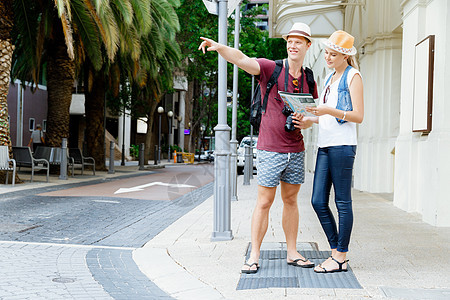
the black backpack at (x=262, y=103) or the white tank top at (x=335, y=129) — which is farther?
the black backpack at (x=262, y=103)

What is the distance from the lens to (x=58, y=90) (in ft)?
59.7

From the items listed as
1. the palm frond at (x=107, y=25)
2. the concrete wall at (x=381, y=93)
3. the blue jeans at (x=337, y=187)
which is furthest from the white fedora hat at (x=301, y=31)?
the palm frond at (x=107, y=25)

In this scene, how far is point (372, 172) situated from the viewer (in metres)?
13.1

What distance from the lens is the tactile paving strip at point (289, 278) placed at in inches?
164

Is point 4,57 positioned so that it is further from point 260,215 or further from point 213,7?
point 260,215

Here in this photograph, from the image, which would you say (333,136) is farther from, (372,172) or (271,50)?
(271,50)

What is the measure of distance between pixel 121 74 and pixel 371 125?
41.2 feet

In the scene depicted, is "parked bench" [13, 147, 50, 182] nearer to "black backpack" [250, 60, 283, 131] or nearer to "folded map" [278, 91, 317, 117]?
"black backpack" [250, 60, 283, 131]

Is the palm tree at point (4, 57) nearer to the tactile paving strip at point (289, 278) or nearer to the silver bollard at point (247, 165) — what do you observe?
the silver bollard at point (247, 165)

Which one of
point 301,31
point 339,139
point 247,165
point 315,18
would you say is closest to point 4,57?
point 247,165

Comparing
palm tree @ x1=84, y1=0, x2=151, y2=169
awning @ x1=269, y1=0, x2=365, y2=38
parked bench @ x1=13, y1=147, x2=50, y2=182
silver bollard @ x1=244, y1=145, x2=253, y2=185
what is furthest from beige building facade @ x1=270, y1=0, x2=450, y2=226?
parked bench @ x1=13, y1=147, x2=50, y2=182

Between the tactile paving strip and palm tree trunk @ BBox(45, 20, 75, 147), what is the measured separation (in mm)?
14256

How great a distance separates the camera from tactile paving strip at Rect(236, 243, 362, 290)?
4.17 metres

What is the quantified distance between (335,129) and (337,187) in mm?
480
